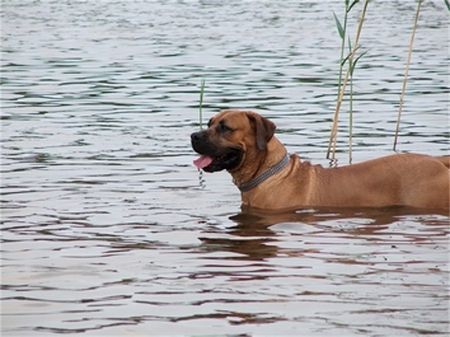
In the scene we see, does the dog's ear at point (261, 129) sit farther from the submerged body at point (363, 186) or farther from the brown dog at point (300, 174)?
the submerged body at point (363, 186)

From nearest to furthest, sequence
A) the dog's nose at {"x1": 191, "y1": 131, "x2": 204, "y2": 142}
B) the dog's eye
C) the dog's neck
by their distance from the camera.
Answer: the dog's nose at {"x1": 191, "y1": 131, "x2": 204, "y2": 142}
the dog's eye
the dog's neck

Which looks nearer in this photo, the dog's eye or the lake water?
the lake water

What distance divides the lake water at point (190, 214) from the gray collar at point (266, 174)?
0.93 ft

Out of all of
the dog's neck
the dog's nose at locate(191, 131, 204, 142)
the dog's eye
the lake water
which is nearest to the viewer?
the lake water

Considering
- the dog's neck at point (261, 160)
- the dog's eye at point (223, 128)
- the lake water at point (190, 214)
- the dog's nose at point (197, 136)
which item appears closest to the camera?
the lake water at point (190, 214)

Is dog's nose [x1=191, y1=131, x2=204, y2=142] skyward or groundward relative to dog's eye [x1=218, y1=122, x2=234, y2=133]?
groundward

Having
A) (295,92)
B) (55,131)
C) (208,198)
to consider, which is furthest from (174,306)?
(295,92)

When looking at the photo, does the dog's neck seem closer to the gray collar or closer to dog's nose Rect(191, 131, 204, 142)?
the gray collar

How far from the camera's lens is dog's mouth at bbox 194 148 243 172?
11312mm

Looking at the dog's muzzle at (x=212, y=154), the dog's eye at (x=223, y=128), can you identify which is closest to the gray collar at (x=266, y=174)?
the dog's muzzle at (x=212, y=154)

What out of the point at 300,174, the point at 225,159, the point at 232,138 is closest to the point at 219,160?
the point at 225,159

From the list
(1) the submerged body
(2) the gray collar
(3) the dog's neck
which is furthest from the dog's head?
(1) the submerged body

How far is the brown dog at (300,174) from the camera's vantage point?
37.0 ft

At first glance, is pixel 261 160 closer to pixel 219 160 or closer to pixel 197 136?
pixel 219 160
